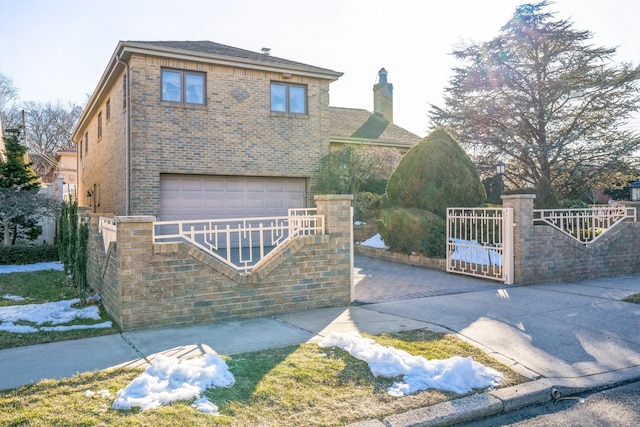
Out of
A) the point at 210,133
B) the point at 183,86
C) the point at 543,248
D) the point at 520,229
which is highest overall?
the point at 183,86

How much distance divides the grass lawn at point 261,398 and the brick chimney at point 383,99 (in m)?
21.9

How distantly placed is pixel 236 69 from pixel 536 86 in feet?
50.0

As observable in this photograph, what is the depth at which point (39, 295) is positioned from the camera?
8.24 m

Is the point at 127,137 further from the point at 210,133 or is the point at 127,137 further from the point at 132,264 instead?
the point at 132,264

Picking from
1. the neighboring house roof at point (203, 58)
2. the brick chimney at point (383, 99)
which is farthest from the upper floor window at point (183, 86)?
the brick chimney at point (383, 99)

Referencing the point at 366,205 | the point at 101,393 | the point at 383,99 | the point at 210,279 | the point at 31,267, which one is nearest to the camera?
the point at 101,393

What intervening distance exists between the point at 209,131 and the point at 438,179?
676 centimetres

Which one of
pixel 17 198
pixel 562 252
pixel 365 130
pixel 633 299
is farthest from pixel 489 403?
pixel 365 130

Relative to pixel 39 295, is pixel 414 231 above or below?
above

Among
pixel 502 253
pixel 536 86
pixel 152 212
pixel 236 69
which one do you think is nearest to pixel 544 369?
pixel 502 253

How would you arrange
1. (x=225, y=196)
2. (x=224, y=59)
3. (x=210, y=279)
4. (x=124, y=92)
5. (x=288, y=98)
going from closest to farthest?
(x=210, y=279) < (x=124, y=92) < (x=224, y=59) < (x=225, y=196) < (x=288, y=98)

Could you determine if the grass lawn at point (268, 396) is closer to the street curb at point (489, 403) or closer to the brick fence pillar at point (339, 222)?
the street curb at point (489, 403)

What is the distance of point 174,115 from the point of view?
43.2 ft

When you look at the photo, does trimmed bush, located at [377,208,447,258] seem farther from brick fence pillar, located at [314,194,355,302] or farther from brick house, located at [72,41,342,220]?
brick fence pillar, located at [314,194,355,302]
